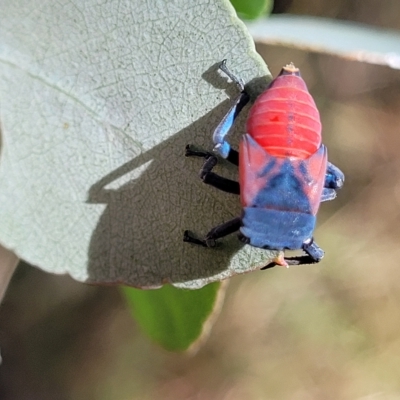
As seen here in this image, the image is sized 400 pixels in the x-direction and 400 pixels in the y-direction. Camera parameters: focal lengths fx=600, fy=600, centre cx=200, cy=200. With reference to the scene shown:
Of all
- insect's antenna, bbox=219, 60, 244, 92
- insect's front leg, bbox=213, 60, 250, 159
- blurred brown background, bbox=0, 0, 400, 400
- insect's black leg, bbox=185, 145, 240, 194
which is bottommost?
blurred brown background, bbox=0, 0, 400, 400

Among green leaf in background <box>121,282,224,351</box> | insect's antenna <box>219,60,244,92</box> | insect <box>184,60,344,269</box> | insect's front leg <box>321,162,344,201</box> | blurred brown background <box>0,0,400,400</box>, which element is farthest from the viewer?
blurred brown background <box>0,0,400,400</box>

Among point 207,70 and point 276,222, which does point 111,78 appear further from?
point 276,222

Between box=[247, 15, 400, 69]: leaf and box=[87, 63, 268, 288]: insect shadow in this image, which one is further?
box=[247, 15, 400, 69]: leaf

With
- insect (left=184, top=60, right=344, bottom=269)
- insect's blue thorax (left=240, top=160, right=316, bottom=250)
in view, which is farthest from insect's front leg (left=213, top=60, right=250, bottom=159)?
insect's blue thorax (left=240, top=160, right=316, bottom=250)

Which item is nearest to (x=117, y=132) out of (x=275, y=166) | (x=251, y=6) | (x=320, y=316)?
(x=275, y=166)

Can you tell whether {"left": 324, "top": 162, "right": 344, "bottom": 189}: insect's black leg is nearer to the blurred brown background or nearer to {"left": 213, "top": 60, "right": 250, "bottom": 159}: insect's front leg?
{"left": 213, "top": 60, "right": 250, "bottom": 159}: insect's front leg

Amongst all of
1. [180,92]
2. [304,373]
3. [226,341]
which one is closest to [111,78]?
[180,92]
